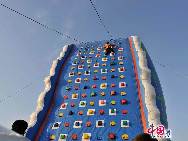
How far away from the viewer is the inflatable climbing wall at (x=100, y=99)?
8914mm

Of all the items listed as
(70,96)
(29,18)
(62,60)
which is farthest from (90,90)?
(29,18)

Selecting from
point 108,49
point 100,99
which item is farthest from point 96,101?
point 108,49

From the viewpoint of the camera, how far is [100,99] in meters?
Result: 9.98

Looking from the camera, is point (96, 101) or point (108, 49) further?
point (108, 49)

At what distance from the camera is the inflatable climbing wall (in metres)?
8.91

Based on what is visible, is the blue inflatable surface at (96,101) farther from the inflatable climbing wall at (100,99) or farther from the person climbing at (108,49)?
the person climbing at (108,49)

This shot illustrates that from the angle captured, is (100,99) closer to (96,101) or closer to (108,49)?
(96,101)

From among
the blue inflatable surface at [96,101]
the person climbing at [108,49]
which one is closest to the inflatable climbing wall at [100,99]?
the blue inflatable surface at [96,101]

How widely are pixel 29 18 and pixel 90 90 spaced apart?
368 centimetres

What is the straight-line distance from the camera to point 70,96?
34.4 feet

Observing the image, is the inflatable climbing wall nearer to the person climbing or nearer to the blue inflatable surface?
the blue inflatable surface

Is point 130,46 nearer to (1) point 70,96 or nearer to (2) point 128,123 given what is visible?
(1) point 70,96

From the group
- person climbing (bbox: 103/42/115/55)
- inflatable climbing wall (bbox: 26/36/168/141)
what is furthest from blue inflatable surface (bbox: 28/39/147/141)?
person climbing (bbox: 103/42/115/55)

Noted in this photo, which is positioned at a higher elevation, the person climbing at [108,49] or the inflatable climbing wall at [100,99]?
the person climbing at [108,49]
